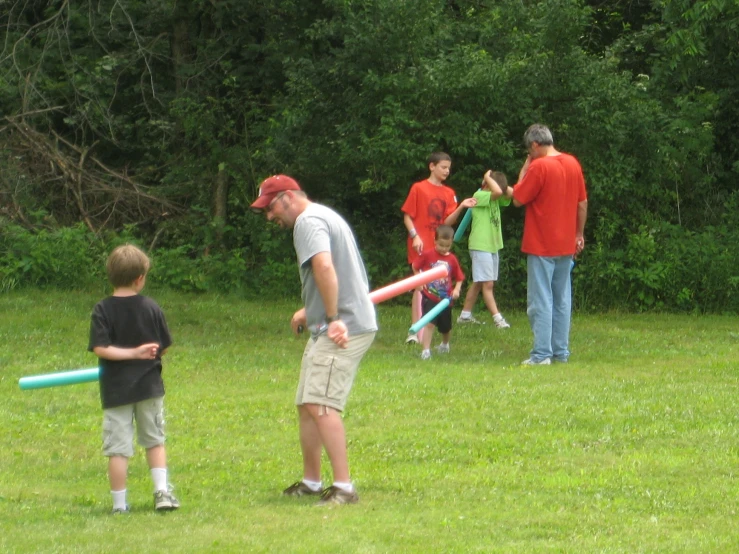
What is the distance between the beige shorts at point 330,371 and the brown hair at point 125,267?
3.20ft

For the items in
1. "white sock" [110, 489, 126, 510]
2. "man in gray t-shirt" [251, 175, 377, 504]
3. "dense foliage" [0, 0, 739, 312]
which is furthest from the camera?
"dense foliage" [0, 0, 739, 312]

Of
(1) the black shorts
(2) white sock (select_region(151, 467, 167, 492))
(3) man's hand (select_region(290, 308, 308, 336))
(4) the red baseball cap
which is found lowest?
(2) white sock (select_region(151, 467, 167, 492))

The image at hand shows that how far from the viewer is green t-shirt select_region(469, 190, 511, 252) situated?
13594mm

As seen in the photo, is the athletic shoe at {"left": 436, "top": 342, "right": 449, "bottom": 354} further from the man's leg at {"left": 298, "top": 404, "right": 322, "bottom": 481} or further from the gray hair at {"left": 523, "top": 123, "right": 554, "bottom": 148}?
the man's leg at {"left": 298, "top": 404, "right": 322, "bottom": 481}

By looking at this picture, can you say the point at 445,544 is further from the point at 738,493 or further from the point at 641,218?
the point at 641,218

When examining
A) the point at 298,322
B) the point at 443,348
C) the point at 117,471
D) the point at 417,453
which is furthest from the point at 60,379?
the point at 443,348

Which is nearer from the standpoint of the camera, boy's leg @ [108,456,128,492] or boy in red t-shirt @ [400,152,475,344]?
boy's leg @ [108,456,128,492]

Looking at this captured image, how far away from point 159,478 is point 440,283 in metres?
5.38

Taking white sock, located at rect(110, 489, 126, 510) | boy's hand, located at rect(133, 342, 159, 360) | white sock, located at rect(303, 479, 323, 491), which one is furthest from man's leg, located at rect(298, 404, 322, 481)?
white sock, located at rect(110, 489, 126, 510)

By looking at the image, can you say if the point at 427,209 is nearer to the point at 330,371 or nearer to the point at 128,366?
the point at 330,371

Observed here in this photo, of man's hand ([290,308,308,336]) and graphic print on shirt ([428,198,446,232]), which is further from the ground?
graphic print on shirt ([428,198,446,232])

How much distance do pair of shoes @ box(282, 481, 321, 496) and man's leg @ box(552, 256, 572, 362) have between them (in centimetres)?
481

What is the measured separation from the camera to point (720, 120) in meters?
17.5

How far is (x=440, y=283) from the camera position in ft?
36.6
